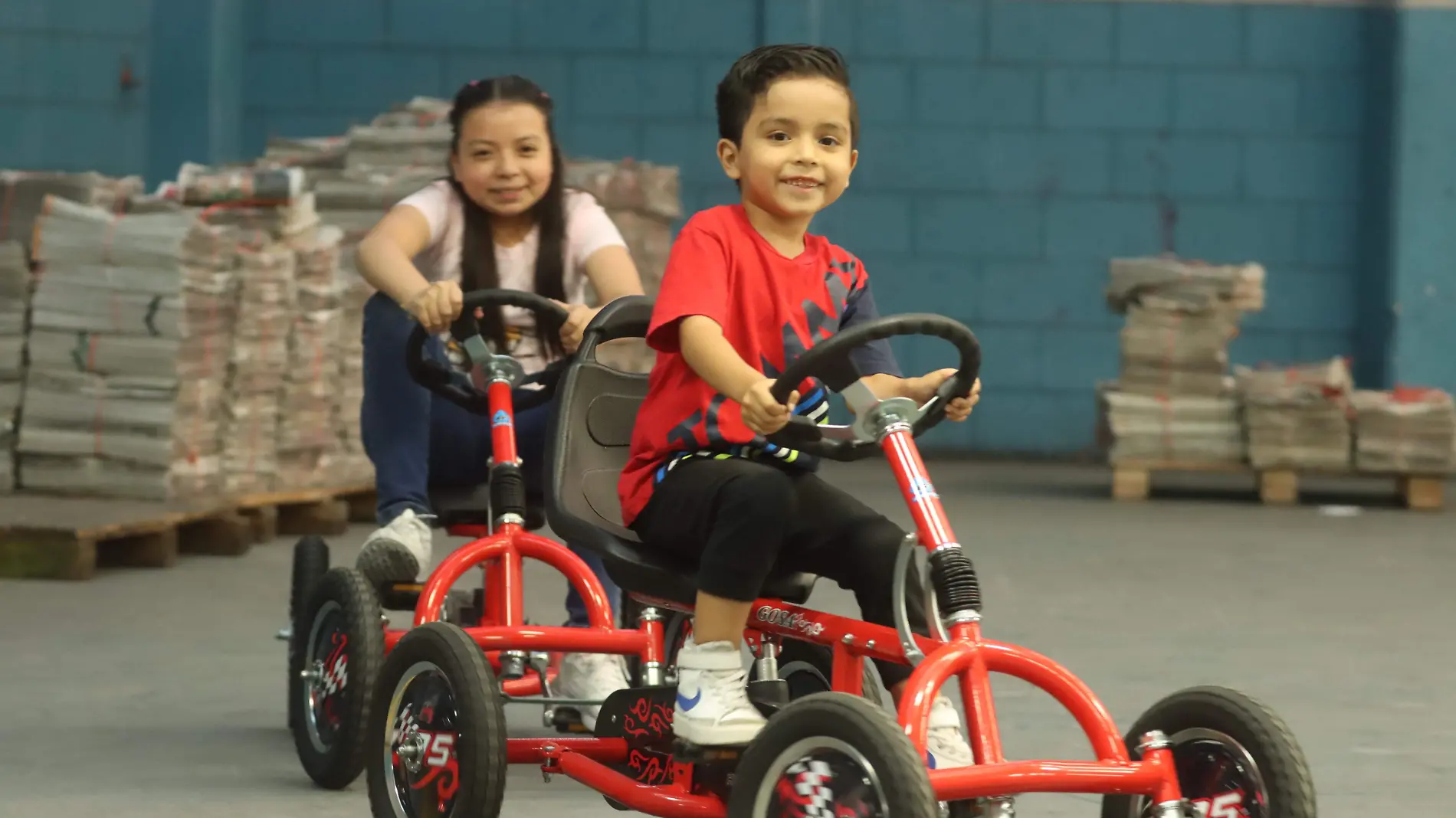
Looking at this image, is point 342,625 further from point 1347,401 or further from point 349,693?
point 1347,401

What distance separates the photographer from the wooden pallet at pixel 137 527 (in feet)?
22.6

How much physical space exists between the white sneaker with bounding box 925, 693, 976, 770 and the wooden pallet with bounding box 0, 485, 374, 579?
180 inches

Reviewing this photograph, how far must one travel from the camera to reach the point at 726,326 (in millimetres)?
3232

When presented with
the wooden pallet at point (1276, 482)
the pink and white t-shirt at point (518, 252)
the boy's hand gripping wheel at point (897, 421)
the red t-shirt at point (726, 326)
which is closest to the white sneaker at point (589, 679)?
the pink and white t-shirt at point (518, 252)

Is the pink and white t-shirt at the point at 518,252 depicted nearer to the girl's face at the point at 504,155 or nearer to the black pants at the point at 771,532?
the girl's face at the point at 504,155

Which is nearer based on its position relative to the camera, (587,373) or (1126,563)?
(587,373)

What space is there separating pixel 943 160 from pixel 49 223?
20.8 ft

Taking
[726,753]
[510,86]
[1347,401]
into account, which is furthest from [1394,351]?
[726,753]

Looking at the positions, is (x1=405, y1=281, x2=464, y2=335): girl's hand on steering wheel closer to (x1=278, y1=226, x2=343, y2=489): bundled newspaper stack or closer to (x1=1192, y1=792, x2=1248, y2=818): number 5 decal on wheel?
(x1=1192, y1=792, x2=1248, y2=818): number 5 decal on wheel

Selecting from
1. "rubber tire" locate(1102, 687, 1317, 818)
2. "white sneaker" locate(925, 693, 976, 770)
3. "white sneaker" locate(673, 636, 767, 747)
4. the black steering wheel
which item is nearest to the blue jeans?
"white sneaker" locate(673, 636, 767, 747)

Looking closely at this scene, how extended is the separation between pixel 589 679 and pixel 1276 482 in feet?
23.5

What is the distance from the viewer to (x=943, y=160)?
41.8 ft

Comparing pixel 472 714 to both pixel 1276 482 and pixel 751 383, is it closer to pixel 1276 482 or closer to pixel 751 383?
pixel 751 383

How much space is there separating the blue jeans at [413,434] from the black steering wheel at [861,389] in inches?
53.9
